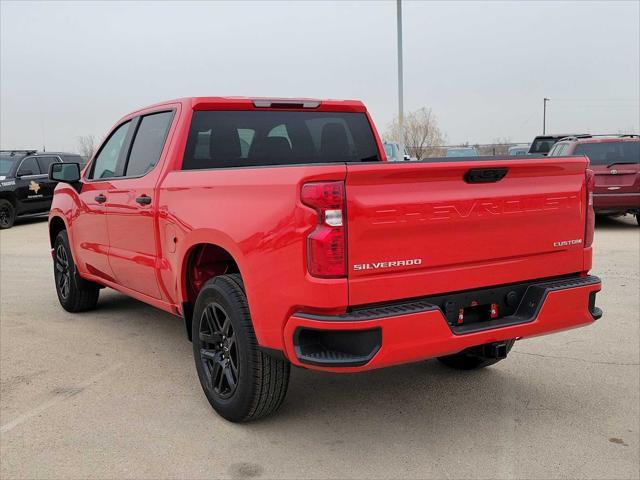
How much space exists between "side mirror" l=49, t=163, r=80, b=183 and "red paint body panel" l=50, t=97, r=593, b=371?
200cm

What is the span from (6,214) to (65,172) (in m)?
11.2

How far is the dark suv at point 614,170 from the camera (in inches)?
469

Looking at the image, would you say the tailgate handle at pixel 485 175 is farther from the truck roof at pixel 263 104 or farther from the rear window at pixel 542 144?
the rear window at pixel 542 144

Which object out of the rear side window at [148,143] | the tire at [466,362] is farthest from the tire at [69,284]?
the tire at [466,362]

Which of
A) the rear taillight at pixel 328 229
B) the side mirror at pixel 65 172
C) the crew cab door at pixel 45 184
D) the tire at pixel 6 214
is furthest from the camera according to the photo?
the crew cab door at pixel 45 184

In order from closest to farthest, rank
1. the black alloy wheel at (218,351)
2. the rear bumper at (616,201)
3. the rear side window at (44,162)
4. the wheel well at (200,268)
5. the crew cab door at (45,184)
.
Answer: the black alloy wheel at (218,351), the wheel well at (200,268), the rear bumper at (616,201), the crew cab door at (45,184), the rear side window at (44,162)

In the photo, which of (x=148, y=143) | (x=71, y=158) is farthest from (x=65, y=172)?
(x=71, y=158)

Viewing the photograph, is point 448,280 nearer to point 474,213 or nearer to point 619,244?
point 474,213

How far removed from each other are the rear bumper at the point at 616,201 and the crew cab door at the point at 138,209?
976 centimetres

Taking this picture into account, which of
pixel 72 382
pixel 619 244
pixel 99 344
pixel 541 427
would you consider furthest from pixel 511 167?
pixel 619 244

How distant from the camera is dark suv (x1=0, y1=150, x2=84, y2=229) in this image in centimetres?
1524

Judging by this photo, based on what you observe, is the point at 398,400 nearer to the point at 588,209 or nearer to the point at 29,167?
the point at 588,209

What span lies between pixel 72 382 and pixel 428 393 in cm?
245

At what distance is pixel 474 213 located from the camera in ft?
10.2
